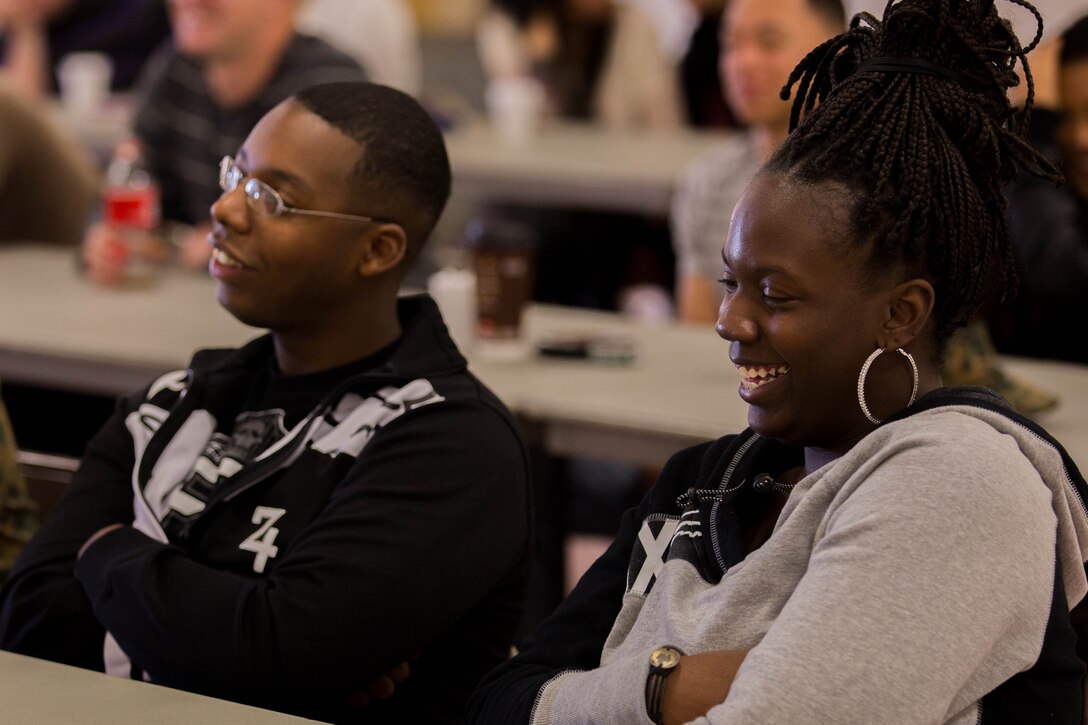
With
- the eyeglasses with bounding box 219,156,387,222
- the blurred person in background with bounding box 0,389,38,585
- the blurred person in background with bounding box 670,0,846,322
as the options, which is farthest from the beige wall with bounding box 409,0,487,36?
the eyeglasses with bounding box 219,156,387,222

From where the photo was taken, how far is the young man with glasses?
5.02ft

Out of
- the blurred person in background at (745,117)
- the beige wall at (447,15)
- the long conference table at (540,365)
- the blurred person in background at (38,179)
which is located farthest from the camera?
the beige wall at (447,15)

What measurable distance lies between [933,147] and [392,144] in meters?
0.72

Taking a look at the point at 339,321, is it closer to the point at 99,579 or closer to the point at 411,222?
the point at 411,222

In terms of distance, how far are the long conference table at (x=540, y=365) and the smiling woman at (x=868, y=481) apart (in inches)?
35.7

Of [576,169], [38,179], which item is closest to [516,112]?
[576,169]

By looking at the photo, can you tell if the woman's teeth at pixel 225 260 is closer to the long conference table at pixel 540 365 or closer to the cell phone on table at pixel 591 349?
the long conference table at pixel 540 365

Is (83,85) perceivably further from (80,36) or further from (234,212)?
(234,212)

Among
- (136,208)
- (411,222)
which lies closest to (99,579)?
(411,222)

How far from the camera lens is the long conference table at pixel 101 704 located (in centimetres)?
127

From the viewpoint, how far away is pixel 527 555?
167cm

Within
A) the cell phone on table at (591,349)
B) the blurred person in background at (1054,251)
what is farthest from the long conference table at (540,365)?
the blurred person in background at (1054,251)

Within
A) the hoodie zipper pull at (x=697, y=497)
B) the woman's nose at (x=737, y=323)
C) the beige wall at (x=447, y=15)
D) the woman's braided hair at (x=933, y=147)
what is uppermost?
the woman's braided hair at (x=933, y=147)

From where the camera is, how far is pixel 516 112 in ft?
17.0
